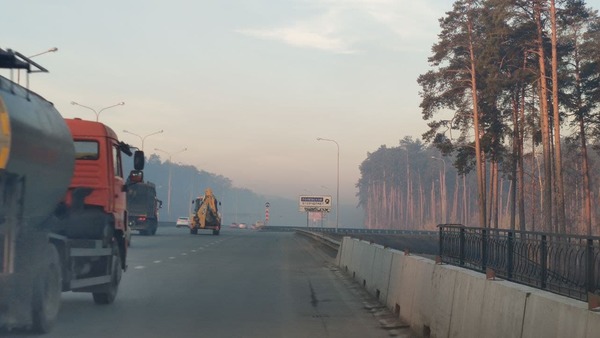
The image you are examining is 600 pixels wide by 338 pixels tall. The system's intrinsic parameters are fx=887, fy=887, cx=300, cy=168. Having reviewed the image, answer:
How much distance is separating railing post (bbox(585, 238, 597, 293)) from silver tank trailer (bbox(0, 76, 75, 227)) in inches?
282

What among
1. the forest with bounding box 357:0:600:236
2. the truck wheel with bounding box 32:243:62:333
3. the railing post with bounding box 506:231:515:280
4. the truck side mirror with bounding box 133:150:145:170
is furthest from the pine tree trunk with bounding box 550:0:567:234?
the truck wheel with bounding box 32:243:62:333

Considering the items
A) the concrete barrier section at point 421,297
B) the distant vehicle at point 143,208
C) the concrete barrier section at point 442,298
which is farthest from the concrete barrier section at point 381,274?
the distant vehicle at point 143,208

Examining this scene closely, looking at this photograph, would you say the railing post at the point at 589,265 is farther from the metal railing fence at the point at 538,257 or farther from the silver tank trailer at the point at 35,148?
the silver tank trailer at the point at 35,148

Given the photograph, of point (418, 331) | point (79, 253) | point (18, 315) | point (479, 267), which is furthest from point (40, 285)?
point (479, 267)

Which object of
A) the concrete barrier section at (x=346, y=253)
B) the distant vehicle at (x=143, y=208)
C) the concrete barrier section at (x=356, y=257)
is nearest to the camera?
the concrete barrier section at (x=356, y=257)

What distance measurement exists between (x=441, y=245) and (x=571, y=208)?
241 feet

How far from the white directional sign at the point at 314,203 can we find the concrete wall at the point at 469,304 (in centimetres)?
5918

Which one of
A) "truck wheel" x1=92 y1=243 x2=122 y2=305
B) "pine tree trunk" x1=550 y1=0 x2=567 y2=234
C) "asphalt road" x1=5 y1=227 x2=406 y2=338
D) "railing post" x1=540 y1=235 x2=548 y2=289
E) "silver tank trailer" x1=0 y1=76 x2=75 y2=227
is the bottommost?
"asphalt road" x1=5 y1=227 x2=406 y2=338

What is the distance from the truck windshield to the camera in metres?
15.1

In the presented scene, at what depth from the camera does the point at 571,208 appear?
92.5 meters

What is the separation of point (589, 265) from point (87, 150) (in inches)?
333

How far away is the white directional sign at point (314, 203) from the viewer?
76.7m

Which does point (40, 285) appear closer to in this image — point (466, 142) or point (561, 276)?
point (561, 276)

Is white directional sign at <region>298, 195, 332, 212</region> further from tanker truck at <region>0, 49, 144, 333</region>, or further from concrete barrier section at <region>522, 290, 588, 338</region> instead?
concrete barrier section at <region>522, 290, 588, 338</region>
